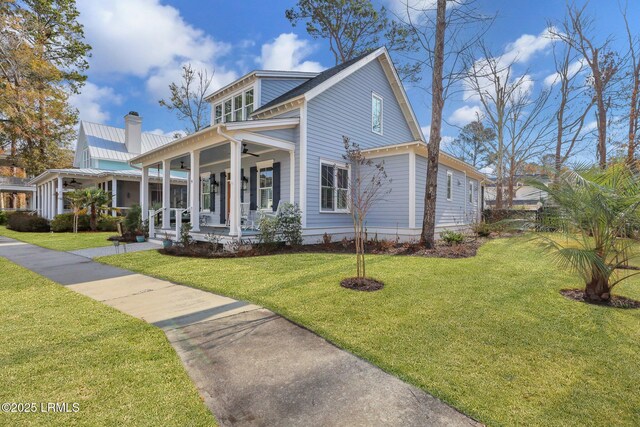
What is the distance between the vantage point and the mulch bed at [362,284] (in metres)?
5.10

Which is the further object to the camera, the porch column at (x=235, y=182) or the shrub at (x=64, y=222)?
the shrub at (x=64, y=222)

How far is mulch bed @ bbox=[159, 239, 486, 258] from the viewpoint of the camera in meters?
8.52

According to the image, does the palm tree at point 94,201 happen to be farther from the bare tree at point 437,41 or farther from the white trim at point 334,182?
the bare tree at point 437,41

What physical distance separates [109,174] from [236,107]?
10.7 metres

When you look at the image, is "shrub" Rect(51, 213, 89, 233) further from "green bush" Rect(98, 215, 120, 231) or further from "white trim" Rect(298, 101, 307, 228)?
"white trim" Rect(298, 101, 307, 228)

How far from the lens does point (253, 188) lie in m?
12.4

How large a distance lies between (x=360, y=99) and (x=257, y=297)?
33.8 feet

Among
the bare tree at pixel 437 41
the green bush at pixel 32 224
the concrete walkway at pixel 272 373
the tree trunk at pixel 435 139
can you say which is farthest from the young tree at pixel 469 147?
the green bush at pixel 32 224

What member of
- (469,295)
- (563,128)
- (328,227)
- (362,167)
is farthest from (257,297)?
(563,128)

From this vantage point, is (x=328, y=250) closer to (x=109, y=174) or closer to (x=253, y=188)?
(x=253, y=188)

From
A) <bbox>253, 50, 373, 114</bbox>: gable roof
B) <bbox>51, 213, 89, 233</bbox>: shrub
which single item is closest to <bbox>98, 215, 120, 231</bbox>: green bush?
<bbox>51, 213, 89, 233</bbox>: shrub

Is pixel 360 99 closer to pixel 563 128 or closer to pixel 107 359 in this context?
pixel 107 359

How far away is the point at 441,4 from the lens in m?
9.27

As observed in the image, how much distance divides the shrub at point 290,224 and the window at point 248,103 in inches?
231
